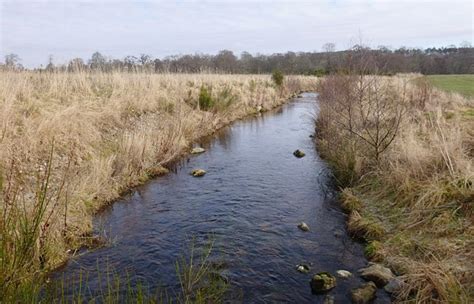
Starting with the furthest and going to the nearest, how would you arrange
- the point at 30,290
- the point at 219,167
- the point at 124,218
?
the point at 219,167
the point at 124,218
the point at 30,290

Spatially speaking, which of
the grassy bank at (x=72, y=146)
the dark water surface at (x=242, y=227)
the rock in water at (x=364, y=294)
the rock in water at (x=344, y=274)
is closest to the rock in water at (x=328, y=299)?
the dark water surface at (x=242, y=227)

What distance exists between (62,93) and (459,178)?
34.7 ft

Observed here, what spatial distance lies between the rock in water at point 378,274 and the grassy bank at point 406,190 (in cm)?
20

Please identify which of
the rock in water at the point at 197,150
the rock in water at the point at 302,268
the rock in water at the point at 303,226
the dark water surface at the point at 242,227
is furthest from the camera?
the rock in water at the point at 197,150

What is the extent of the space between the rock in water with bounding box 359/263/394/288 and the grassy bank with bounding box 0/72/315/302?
3965 mm

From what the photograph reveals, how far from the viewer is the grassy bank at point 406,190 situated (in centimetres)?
438

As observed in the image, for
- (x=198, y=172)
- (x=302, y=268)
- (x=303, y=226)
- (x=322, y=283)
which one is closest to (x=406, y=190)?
(x=303, y=226)

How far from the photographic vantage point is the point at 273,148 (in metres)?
12.9

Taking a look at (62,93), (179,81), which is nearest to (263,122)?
(179,81)

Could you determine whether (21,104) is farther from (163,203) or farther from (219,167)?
(219,167)

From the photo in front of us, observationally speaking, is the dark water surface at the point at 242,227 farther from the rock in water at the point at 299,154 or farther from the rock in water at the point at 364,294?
the rock in water at the point at 299,154

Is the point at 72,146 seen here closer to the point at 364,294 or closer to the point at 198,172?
the point at 198,172

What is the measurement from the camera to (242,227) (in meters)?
6.54

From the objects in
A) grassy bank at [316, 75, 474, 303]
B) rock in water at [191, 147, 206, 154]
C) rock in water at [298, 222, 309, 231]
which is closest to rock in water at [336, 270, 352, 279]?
grassy bank at [316, 75, 474, 303]
